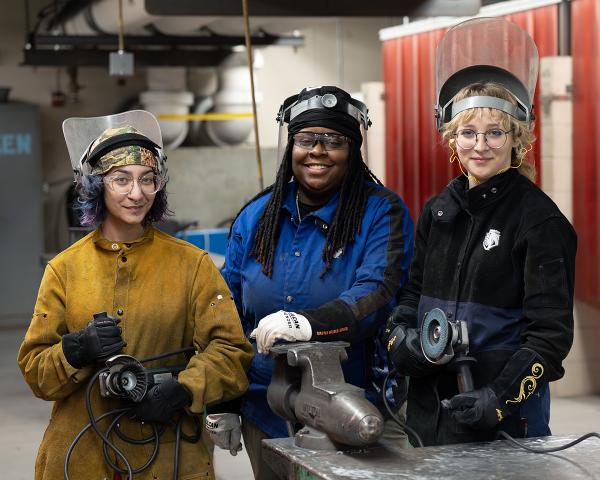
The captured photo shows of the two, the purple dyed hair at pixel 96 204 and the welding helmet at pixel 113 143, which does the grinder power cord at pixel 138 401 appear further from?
the welding helmet at pixel 113 143

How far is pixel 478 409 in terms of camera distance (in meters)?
2.02

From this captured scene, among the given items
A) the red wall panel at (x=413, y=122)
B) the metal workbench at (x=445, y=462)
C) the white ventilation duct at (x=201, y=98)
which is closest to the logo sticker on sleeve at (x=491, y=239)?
the metal workbench at (x=445, y=462)

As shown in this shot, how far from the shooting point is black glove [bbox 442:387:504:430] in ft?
6.61

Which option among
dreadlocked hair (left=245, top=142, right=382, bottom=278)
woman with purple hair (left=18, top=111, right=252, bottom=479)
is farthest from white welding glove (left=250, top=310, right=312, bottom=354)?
dreadlocked hair (left=245, top=142, right=382, bottom=278)

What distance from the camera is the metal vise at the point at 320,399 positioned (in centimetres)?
193

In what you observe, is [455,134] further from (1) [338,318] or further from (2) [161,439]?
(2) [161,439]

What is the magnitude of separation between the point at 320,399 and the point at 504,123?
0.71 meters

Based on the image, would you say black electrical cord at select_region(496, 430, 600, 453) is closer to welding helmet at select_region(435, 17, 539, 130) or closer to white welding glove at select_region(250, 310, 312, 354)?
white welding glove at select_region(250, 310, 312, 354)

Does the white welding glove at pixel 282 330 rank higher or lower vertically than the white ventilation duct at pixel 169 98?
lower

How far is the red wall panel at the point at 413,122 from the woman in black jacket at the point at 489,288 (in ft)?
13.3

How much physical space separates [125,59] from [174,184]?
10.7 ft

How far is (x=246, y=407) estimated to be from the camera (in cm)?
263

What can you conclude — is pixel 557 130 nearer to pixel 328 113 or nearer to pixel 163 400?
pixel 328 113

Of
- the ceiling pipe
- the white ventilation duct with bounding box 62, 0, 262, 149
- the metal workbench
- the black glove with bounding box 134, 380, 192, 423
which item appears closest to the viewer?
the metal workbench
